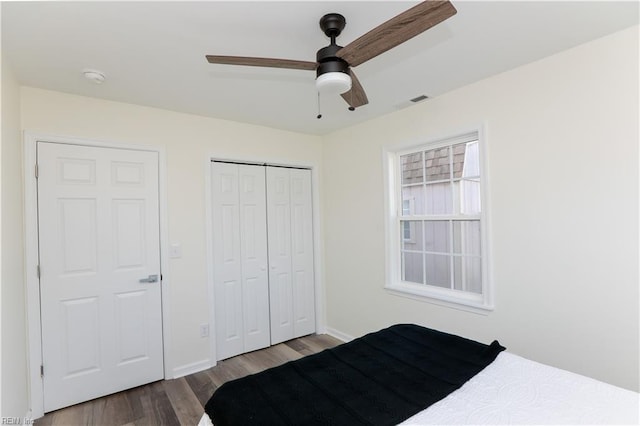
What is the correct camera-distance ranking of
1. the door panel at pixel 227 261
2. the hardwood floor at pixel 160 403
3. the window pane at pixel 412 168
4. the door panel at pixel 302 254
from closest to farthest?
the hardwood floor at pixel 160 403 < the window pane at pixel 412 168 < the door panel at pixel 227 261 < the door panel at pixel 302 254

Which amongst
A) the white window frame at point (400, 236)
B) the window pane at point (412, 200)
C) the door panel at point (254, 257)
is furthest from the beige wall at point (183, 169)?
the window pane at point (412, 200)

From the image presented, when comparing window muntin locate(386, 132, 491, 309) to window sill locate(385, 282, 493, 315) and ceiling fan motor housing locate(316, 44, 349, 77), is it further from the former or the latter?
ceiling fan motor housing locate(316, 44, 349, 77)

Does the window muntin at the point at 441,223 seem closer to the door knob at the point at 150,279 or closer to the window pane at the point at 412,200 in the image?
the window pane at the point at 412,200

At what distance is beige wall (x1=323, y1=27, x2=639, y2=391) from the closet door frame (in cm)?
148

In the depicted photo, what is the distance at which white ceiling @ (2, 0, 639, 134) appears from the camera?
1.58 meters

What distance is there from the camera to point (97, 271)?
260 centimetres

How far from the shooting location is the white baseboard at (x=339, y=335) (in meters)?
3.67

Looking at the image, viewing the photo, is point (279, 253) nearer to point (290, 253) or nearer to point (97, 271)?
point (290, 253)

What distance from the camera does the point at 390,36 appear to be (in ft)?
4.23

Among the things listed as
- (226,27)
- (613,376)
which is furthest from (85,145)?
(613,376)

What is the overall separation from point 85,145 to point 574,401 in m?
3.45

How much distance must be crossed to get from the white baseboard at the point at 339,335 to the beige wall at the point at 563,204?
1140mm

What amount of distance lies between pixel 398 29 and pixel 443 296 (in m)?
2.20

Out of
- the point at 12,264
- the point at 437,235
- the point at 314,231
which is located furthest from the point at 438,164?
the point at 12,264
